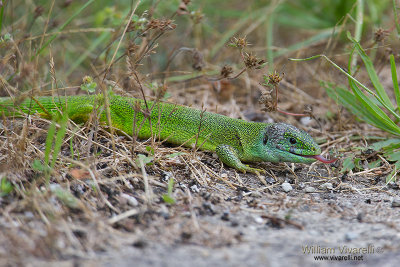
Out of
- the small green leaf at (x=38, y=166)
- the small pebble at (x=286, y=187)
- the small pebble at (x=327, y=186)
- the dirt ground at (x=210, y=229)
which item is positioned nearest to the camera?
the dirt ground at (x=210, y=229)

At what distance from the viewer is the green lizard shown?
452 centimetres

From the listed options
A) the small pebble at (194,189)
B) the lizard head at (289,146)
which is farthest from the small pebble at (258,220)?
the lizard head at (289,146)

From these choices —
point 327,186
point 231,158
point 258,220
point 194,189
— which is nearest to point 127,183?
point 194,189

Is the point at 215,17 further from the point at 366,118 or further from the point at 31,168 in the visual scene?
the point at 31,168

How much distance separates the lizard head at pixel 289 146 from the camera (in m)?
4.48

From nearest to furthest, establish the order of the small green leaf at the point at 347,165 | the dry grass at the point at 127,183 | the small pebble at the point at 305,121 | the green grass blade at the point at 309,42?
the dry grass at the point at 127,183 < the small green leaf at the point at 347,165 < the small pebble at the point at 305,121 < the green grass blade at the point at 309,42

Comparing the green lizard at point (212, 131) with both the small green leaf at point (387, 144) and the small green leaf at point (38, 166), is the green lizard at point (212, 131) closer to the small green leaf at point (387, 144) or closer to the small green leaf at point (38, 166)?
the small green leaf at point (387, 144)

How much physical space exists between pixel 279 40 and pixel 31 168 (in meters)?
6.63

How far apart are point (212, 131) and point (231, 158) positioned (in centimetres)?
51

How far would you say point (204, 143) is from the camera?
4.92 meters

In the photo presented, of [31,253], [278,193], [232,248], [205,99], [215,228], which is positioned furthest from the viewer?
[205,99]

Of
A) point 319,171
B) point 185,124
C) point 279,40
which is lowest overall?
point 319,171

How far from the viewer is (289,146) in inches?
179

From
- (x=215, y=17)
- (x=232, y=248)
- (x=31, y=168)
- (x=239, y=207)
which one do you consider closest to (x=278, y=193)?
(x=239, y=207)
